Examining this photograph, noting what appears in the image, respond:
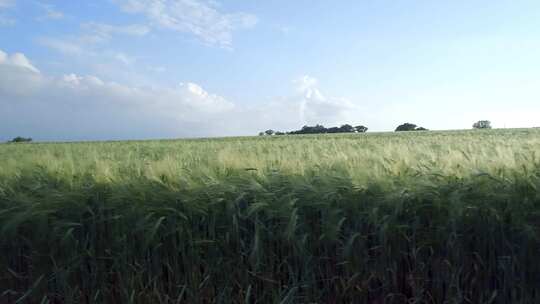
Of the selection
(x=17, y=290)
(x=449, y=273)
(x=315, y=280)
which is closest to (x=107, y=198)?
(x=17, y=290)

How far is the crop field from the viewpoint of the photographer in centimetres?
251

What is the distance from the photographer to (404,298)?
8.59 ft

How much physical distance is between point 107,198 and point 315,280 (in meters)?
1.67

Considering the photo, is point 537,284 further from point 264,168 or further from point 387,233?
point 264,168

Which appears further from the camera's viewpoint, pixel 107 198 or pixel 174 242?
pixel 107 198

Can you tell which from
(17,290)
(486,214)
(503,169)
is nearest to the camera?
(486,214)

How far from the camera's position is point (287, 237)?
2.48 m

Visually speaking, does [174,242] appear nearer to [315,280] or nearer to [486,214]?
[315,280]

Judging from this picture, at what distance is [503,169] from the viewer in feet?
9.02

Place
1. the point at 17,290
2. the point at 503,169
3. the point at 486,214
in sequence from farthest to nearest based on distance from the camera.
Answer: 1. the point at 17,290
2. the point at 503,169
3. the point at 486,214

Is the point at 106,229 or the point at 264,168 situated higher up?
the point at 264,168

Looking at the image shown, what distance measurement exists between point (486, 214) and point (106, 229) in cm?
271

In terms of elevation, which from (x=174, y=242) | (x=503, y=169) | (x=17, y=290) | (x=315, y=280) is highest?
(x=503, y=169)

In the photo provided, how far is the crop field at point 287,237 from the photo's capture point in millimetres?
2512
